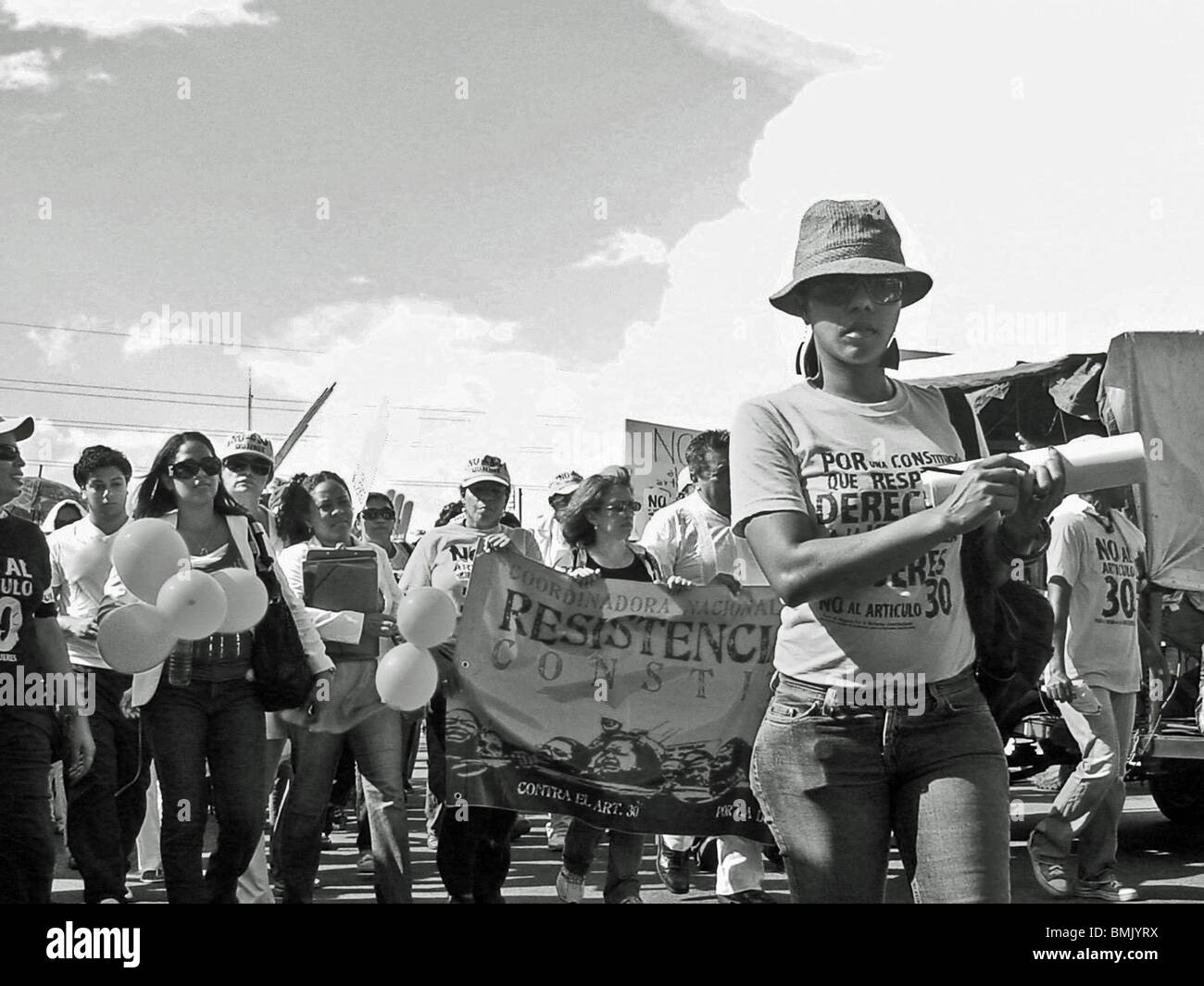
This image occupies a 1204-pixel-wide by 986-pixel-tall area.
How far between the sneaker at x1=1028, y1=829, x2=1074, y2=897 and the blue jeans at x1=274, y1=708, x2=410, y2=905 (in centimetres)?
309

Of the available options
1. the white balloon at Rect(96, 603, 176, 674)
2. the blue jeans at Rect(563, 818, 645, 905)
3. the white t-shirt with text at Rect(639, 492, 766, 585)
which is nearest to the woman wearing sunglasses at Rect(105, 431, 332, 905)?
the white balloon at Rect(96, 603, 176, 674)

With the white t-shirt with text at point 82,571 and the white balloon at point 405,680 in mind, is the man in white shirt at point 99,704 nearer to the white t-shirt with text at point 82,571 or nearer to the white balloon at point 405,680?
the white t-shirt with text at point 82,571

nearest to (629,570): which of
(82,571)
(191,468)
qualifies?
(191,468)

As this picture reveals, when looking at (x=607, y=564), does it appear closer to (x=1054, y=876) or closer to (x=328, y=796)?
(x=328, y=796)

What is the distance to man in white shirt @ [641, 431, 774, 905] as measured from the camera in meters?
7.16

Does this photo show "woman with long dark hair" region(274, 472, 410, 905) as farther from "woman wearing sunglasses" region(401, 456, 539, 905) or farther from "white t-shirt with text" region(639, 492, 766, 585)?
"white t-shirt with text" region(639, 492, 766, 585)

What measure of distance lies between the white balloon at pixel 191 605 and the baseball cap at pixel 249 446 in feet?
4.79

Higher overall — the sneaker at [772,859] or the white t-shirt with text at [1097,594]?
the white t-shirt with text at [1097,594]

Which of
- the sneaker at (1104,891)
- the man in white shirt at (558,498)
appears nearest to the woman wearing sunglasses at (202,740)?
the sneaker at (1104,891)

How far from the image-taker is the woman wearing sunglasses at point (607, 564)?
6.41m

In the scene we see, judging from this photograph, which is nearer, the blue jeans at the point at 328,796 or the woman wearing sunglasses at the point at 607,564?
the blue jeans at the point at 328,796
